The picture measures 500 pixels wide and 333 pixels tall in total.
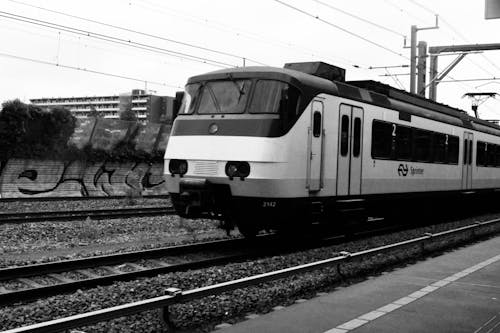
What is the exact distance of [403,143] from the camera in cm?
1434

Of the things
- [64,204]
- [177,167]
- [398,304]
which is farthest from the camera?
[64,204]

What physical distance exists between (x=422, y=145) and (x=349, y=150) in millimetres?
4085

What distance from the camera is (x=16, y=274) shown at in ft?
27.4

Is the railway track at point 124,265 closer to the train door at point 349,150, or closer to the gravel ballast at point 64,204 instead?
the train door at point 349,150

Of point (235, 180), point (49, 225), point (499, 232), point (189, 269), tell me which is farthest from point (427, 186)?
point (49, 225)

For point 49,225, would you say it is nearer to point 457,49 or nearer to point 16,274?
point 16,274

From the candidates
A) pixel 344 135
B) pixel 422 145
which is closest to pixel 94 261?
pixel 344 135

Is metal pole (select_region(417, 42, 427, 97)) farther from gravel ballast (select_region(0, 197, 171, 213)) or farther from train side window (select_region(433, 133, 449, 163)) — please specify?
gravel ballast (select_region(0, 197, 171, 213))

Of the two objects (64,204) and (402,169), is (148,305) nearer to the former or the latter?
(402,169)

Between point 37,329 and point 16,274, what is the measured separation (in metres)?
4.26

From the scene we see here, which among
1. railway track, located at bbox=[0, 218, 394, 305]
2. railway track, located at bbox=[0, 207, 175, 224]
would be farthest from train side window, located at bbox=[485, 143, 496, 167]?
railway track, located at bbox=[0, 207, 175, 224]

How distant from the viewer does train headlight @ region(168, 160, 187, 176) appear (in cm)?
1089

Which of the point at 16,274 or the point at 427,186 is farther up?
the point at 427,186

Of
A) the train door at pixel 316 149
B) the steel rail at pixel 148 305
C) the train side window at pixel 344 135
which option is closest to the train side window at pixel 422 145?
the train side window at pixel 344 135
